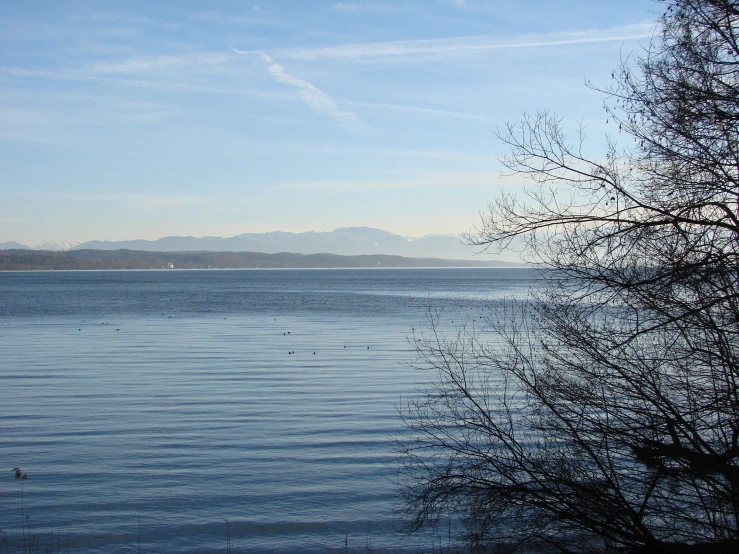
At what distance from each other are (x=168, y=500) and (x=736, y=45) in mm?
10725

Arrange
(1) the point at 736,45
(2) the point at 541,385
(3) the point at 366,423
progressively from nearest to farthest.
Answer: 1. (1) the point at 736,45
2. (2) the point at 541,385
3. (3) the point at 366,423

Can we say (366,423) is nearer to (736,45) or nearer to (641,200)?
(641,200)

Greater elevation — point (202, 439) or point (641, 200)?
point (641, 200)

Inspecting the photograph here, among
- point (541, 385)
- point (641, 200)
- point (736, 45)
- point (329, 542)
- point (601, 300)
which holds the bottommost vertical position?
point (329, 542)

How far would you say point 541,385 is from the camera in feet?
31.6

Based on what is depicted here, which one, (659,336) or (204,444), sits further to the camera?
(204,444)

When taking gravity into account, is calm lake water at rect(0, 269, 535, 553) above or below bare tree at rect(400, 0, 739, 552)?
below

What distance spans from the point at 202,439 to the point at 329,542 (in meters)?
6.49

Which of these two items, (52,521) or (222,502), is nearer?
(52,521)

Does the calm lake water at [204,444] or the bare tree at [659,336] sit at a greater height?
the bare tree at [659,336]

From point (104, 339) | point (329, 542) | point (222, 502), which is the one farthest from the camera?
point (104, 339)

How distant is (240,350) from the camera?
3325 centimetres

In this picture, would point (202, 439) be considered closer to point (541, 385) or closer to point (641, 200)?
point (541, 385)

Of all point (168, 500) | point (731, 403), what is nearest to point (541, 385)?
point (731, 403)
